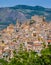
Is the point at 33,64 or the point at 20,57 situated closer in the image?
the point at 33,64

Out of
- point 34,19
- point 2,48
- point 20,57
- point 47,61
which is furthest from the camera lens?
point 34,19

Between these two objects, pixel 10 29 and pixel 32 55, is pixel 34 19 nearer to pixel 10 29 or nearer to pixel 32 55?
pixel 10 29

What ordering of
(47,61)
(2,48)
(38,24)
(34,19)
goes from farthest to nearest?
(34,19) < (38,24) < (2,48) < (47,61)

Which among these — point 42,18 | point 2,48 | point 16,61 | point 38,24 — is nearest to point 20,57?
point 16,61

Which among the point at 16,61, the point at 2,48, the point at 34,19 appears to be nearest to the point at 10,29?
the point at 34,19

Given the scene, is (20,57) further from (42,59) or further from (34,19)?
(34,19)

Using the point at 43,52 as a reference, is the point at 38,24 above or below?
below

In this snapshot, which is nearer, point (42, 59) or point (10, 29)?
point (42, 59)

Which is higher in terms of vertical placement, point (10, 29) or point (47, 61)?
point (47, 61)

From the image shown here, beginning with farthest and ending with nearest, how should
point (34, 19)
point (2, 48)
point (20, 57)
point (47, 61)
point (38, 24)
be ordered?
point (34, 19), point (38, 24), point (2, 48), point (20, 57), point (47, 61)
